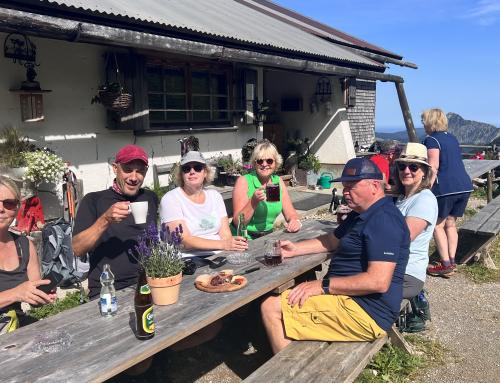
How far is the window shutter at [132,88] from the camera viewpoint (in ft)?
20.7

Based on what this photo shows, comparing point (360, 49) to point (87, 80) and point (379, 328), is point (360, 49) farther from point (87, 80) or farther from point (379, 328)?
point (379, 328)

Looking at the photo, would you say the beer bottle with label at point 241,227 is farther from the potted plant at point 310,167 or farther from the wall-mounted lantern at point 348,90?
the wall-mounted lantern at point 348,90

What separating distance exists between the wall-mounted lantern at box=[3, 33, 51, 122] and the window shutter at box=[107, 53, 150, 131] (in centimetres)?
110

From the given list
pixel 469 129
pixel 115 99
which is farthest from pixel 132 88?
pixel 469 129

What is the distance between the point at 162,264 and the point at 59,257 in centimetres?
290

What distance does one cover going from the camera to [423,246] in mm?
3365

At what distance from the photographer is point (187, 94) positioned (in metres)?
7.80

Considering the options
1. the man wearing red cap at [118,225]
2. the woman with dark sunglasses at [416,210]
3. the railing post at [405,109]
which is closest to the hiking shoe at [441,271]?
the woman with dark sunglasses at [416,210]

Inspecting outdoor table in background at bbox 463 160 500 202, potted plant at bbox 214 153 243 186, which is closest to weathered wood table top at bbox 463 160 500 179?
outdoor table in background at bbox 463 160 500 202

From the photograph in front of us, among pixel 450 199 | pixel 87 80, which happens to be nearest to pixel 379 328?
pixel 450 199

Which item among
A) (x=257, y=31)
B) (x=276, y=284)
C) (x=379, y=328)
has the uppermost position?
(x=257, y=31)

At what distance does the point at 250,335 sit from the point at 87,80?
4.35m

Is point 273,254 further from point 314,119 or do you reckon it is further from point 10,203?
point 314,119

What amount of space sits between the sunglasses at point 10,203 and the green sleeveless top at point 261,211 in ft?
6.55
